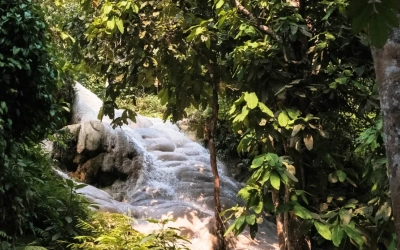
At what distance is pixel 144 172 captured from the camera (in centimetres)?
850

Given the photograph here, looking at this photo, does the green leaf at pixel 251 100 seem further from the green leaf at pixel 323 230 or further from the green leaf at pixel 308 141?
the green leaf at pixel 323 230

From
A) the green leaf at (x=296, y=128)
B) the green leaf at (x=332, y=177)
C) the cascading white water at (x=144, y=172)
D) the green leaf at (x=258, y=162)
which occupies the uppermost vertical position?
the green leaf at (x=296, y=128)

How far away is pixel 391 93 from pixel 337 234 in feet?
6.04

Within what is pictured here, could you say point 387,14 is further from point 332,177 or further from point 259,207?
point 332,177

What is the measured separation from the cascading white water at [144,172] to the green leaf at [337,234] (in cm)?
340

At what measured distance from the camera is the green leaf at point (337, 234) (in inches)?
115

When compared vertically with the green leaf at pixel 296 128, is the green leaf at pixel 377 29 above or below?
above

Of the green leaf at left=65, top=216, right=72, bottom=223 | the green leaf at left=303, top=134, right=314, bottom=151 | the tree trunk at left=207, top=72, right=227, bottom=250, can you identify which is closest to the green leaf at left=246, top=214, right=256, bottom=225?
the green leaf at left=303, top=134, right=314, bottom=151

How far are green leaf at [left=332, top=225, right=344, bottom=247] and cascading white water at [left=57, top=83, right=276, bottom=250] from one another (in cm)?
340

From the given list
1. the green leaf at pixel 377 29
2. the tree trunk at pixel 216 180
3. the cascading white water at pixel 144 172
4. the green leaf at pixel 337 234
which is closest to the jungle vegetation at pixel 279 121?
the green leaf at pixel 337 234

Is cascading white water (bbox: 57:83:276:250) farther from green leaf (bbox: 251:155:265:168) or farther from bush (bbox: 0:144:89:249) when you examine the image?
green leaf (bbox: 251:155:265:168)

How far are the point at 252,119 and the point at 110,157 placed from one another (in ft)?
18.4

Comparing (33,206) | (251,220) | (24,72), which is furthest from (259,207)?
(24,72)

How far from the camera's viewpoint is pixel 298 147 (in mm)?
3457
